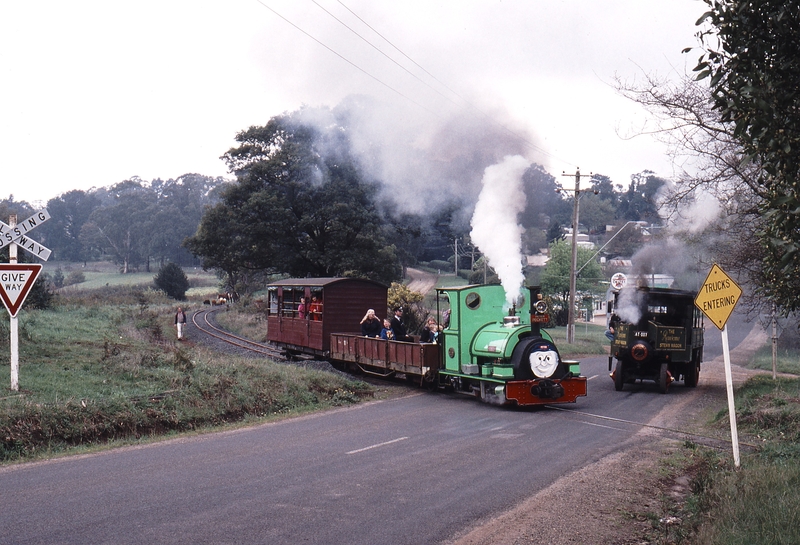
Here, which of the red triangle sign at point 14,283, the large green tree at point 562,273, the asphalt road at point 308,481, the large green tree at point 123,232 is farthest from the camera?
the large green tree at point 123,232

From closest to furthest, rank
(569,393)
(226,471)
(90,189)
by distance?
1. (226,471)
2. (569,393)
3. (90,189)

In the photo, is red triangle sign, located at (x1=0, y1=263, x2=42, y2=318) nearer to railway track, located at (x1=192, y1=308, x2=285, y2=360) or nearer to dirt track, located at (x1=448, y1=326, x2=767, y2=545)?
dirt track, located at (x1=448, y1=326, x2=767, y2=545)

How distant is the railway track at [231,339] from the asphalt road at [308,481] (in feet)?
40.9

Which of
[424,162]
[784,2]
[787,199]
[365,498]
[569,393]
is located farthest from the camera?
[424,162]

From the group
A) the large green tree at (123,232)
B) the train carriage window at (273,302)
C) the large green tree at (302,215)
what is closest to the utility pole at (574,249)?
the large green tree at (302,215)

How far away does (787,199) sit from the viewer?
4805 mm

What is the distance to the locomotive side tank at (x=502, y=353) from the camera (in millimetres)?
14133

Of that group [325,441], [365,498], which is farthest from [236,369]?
[365,498]

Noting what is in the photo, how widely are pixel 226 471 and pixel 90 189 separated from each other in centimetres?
11831

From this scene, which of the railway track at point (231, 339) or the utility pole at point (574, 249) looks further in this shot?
the utility pole at point (574, 249)

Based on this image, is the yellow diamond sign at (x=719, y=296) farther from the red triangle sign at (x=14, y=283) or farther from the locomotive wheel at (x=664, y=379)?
the red triangle sign at (x=14, y=283)

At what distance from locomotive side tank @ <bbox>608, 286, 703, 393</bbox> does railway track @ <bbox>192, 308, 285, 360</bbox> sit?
36.5ft

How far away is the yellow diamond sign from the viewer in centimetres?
891

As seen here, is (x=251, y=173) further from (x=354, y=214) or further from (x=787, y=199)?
(x=787, y=199)
